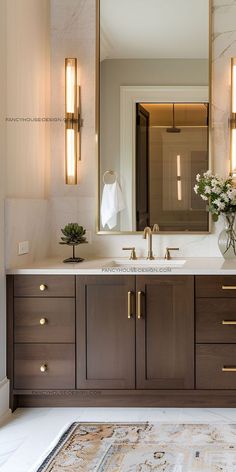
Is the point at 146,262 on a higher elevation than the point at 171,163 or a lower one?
lower

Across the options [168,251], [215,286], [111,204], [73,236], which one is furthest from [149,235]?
[215,286]

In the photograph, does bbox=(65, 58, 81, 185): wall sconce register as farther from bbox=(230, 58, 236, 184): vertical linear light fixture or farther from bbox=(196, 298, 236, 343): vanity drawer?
bbox=(196, 298, 236, 343): vanity drawer

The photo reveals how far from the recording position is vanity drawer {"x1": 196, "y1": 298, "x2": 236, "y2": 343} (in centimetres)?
307

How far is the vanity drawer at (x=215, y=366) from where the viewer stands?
121 inches

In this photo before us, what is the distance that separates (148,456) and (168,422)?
43 centimetres

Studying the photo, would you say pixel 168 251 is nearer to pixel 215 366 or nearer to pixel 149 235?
pixel 149 235

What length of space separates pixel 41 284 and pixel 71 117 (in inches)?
49.7

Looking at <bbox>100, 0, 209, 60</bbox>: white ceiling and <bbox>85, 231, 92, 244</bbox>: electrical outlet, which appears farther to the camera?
<bbox>85, 231, 92, 244</bbox>: electrical outlet

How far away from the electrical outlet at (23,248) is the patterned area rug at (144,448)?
1.02 meters

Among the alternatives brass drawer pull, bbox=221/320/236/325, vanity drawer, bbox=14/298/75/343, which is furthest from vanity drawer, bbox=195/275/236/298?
vanity drawer, bbox=14/298/75/343

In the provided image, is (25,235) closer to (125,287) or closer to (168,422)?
(125,287)

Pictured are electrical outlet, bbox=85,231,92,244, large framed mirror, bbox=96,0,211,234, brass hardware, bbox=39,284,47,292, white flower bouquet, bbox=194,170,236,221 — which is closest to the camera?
brass hardware, bbox=39,284,47,292

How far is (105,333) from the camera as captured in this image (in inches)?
123

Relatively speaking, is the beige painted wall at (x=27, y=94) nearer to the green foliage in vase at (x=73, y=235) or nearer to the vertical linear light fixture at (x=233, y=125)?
the green foliage in vase at (x=73, y=235)
